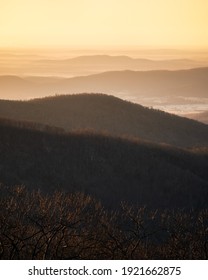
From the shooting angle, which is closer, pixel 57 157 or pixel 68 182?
pixel 68 182

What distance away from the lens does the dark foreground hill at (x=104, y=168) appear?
13024cm

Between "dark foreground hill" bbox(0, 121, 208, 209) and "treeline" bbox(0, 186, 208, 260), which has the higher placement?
"treeline" bbox(0, 186, 208, 260)

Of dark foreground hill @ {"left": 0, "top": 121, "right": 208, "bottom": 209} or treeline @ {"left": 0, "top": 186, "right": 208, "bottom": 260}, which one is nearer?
treeline @ {"left": 0, "top": 186, "right": 208, "bottom": 260}

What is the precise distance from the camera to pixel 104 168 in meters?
149

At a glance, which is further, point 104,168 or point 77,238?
point 104,168

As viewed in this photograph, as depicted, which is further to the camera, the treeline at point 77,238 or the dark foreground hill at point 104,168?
the dark foreground hill at point 104,168

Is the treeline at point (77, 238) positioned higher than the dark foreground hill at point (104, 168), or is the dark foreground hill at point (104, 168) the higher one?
the treeline at point (77, 238)

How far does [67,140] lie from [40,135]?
25.9ft

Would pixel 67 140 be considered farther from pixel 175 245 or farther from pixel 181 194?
pixel 175 245

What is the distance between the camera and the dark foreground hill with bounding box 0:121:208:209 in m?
130

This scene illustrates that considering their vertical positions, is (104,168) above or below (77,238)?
below
